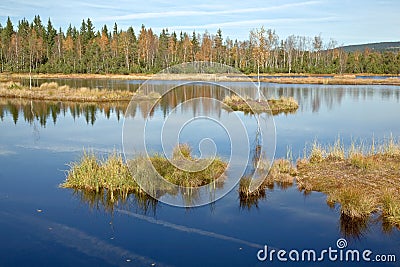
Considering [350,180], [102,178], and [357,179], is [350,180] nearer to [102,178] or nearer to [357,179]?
[357,179]

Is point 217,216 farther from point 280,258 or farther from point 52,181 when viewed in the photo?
point 52,181

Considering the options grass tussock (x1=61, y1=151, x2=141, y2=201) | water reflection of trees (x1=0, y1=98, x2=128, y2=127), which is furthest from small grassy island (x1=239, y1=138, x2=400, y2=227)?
water reflection of trees (x1=0, y1=98, x2=128, y2=127)

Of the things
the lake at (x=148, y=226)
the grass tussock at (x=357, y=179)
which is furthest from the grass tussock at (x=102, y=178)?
the grass tussock at (x=357, y=179)

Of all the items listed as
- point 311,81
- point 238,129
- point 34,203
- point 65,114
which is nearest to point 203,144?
point 238,129

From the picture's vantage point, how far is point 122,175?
1106cm

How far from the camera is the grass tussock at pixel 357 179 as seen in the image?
916cm

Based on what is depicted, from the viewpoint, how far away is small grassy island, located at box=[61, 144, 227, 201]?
10797 mm

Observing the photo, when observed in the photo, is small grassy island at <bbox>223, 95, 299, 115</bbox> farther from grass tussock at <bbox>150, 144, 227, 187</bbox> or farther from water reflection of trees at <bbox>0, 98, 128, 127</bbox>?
grass tussock at <bbox>150, 144, 227, 187</bbox>

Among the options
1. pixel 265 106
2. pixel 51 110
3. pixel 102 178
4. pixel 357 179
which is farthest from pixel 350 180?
pixel 51 110

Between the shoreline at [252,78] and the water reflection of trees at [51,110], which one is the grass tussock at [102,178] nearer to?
the water reflection of trees at [51,110]

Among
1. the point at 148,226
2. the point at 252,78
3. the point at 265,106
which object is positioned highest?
the point at 252,78

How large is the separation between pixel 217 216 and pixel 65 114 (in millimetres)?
18985

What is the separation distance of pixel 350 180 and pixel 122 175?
5952 millimetres

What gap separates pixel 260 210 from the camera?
32.0 ft
